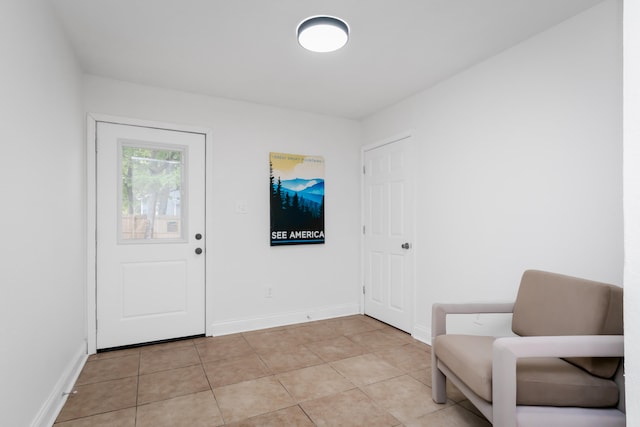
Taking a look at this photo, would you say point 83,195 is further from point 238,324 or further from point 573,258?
point 573,258

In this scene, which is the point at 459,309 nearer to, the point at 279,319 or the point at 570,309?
the point at 570,309

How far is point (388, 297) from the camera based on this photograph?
147 inches

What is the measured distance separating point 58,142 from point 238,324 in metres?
2.28

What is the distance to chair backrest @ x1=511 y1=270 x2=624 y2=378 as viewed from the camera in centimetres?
155

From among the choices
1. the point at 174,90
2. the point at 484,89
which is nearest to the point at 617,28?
the point at 484,89

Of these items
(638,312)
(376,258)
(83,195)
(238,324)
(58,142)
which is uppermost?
(58,142)

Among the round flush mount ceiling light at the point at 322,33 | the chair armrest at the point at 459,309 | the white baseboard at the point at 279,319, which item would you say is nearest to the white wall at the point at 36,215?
the white baseboard at the point at 279,319

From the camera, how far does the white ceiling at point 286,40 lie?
6.66ft

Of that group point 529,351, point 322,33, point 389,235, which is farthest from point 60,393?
point 389,235

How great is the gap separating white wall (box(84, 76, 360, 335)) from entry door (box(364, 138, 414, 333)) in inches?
9.7

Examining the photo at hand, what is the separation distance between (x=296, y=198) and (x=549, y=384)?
9.24ft

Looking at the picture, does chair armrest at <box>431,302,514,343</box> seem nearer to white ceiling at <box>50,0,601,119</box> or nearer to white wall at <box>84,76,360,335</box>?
white ceiling at <box>50,0,601,119</box>

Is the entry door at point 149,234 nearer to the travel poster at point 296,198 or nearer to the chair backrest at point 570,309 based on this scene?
the travel poster at point 296,198

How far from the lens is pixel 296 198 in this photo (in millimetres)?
3828
